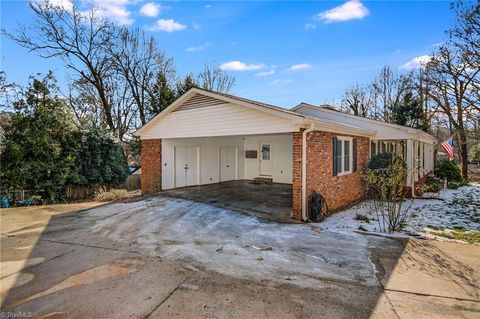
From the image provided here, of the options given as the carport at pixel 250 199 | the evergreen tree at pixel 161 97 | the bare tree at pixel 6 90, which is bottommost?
the carport at pixel 250 199

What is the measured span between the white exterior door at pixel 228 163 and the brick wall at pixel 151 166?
13.2 feet

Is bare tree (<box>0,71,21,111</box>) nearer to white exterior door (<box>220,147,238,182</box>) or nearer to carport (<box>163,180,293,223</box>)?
carport (<box>163,180,293,223</box>)

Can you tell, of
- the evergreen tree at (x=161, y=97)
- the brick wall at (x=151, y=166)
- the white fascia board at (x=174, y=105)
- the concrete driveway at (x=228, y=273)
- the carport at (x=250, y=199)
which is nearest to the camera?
the concrete driveway at (x=228, y=273)

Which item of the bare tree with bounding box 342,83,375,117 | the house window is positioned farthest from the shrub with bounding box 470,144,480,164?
the house window

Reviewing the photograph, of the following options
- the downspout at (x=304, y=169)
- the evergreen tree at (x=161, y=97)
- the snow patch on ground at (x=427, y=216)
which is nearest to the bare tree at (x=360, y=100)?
the snow patch on ground at (x=427, y=216)

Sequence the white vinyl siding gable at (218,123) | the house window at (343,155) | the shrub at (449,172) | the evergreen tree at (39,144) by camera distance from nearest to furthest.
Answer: the white vinyl siding gable at (218,123), the house window at (343,155), the evergreen tree at (39,144), the shrub at (449,172)

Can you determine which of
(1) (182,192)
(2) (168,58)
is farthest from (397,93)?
(1) (182,192)

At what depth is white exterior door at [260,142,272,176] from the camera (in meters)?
15.4

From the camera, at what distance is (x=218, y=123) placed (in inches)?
374

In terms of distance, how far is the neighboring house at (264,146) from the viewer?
7626 mm

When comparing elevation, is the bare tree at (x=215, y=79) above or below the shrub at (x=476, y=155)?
above

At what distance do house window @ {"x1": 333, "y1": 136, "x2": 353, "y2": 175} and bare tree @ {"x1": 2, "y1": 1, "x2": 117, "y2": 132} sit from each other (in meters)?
14.9

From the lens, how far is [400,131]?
11.7m

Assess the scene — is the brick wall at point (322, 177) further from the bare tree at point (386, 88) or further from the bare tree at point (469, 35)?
the bare tree at point (386, 88)
